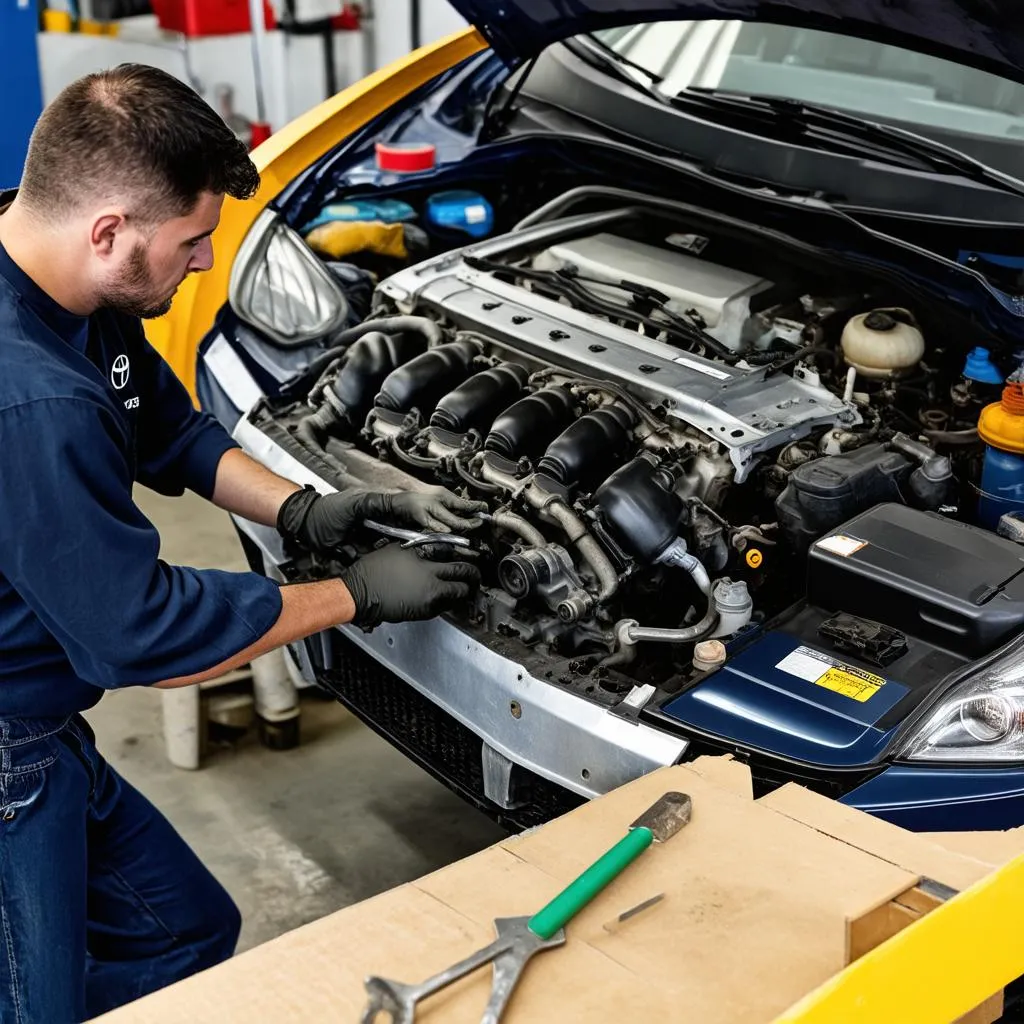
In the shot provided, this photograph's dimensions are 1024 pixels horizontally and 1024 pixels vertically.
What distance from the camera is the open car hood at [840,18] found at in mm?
1889

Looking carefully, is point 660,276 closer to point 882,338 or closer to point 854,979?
point 882,338

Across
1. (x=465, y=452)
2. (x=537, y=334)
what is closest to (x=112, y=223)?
(x=465, y=452)

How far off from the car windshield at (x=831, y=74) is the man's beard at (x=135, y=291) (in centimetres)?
146

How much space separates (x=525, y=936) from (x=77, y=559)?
0.66 m

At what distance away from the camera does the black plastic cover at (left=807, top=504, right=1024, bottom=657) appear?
1.74 m

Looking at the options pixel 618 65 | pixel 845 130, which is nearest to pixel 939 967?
pixel 845 130

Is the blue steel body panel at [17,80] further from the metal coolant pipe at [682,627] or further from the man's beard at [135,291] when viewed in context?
the metal coolant pipe at [682,627]

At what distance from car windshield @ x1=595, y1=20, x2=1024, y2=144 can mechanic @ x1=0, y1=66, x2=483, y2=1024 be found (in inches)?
45.6

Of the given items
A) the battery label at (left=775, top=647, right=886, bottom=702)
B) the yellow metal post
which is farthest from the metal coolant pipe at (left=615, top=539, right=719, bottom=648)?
the yellow metal post

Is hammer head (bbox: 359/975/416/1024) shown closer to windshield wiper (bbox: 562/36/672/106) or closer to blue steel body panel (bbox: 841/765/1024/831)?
blue steel body panel (bbox: 841/765/1024/831)

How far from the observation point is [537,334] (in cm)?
237

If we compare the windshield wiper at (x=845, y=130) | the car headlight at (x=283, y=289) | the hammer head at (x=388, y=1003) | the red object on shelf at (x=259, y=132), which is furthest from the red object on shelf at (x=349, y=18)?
the hammer head at (x=388, y=1003)

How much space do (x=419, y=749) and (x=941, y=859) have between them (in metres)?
1.04

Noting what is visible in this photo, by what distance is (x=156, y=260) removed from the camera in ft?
5.27
